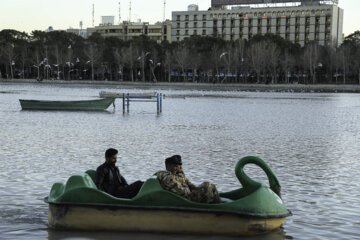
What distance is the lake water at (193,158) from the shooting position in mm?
9969

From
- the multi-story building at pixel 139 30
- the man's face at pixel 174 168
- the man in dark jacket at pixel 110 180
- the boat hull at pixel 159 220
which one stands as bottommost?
the boat hull at pixel 159 220

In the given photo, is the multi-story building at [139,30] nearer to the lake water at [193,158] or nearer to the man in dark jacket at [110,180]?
the lake water at [193,158]

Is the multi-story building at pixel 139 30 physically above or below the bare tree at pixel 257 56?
above

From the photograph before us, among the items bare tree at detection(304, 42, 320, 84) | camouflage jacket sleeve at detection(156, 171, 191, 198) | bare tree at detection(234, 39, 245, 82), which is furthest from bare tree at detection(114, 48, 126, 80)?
camouflage jacket sleeve at detection(156, 171, 191, 198)

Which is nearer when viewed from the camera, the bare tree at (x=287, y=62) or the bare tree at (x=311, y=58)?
the bare tree at (x=311, y=58)

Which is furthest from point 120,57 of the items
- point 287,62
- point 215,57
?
point 287,62

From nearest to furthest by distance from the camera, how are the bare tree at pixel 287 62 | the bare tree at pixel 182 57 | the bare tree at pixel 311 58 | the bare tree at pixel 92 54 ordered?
the bare tree at pixel 311 58 < the bare tree at pixel 287 62 < the bare tree at pixel 182 57 < the bare tree at pixel 92 54

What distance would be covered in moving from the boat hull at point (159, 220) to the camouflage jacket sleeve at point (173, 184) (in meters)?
0.29

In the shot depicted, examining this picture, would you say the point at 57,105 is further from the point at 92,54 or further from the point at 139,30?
the point at 139,30

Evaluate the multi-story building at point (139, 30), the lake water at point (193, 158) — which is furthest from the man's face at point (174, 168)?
the multi-story building at point (139, 30)

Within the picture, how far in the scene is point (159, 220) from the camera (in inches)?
349

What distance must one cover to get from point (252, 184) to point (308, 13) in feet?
484

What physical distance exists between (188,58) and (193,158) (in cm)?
9733

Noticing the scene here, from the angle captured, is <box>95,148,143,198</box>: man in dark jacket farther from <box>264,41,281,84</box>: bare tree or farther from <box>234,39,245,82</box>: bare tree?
<box>234,39,245,82</box>: bare tree
